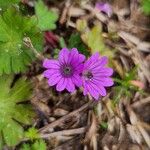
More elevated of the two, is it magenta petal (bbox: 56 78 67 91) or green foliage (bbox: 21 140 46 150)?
magenta petal (bbox: 56 78 67 91)

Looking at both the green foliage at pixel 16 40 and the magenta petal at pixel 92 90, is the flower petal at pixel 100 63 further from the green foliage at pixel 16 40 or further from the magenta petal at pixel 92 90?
the green foliage at pixel 16 40

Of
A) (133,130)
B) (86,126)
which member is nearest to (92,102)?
(86,126)

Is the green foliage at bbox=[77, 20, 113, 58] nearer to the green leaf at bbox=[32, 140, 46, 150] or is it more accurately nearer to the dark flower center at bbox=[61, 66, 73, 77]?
the dark flower center at bbox=[61, 66, 73, 77]

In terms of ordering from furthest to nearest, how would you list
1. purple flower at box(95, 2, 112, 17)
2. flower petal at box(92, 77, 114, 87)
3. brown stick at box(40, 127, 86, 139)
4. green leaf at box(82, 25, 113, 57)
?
purple flower at box(95, 2, 112, 17) < green leaf at box(82, 25, 113, 57) < brown stick at box(40, 127, 86, 139) < flower petal at box(92, 77, 114, 87)

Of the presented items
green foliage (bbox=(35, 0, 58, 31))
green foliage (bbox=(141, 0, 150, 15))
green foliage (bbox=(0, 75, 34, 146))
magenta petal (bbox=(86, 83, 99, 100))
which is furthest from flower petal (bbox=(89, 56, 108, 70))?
green foliage (bbox=(141, 0, 150, 15))

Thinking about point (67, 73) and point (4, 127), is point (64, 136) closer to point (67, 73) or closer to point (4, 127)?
point (4, 127)

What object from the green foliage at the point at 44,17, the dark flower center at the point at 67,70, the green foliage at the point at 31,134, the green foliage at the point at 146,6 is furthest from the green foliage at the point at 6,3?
the green foliage at the point at 146,6
